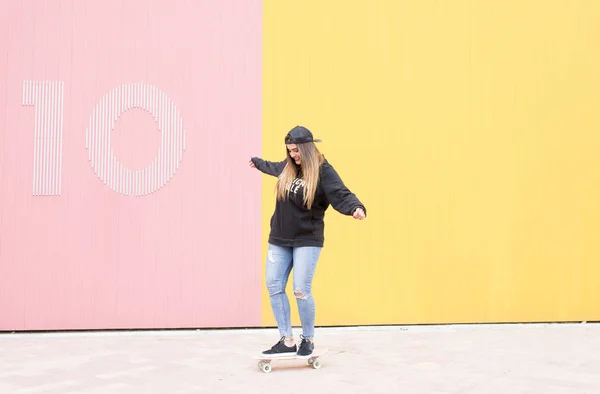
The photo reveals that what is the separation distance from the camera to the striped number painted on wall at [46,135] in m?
5.22

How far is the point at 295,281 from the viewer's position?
13.2 ft

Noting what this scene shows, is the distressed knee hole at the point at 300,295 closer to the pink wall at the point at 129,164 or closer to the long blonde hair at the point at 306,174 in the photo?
the long blonde hair at the point at 306,174

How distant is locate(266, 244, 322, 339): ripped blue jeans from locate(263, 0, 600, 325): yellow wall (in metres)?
1.29

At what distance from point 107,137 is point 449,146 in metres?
2.74

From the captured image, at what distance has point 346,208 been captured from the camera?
3.90 m

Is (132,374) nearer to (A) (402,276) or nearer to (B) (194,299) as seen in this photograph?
(B) (194,299)

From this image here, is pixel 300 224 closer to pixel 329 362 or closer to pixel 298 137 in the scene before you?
pixel 298 137

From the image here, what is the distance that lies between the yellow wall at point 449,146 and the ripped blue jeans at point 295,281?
129cm

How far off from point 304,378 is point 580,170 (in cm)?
331

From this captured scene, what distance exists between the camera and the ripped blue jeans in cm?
402

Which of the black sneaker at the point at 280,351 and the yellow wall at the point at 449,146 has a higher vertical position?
the yellow wall at the point at 449,146

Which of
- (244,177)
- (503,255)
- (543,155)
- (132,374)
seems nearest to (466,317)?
(503,255)

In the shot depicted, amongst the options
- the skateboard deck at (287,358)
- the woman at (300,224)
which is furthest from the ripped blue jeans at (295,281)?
the skateboard deck at (287,358)

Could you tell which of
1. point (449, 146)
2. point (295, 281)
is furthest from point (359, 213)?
point (449, 146)
